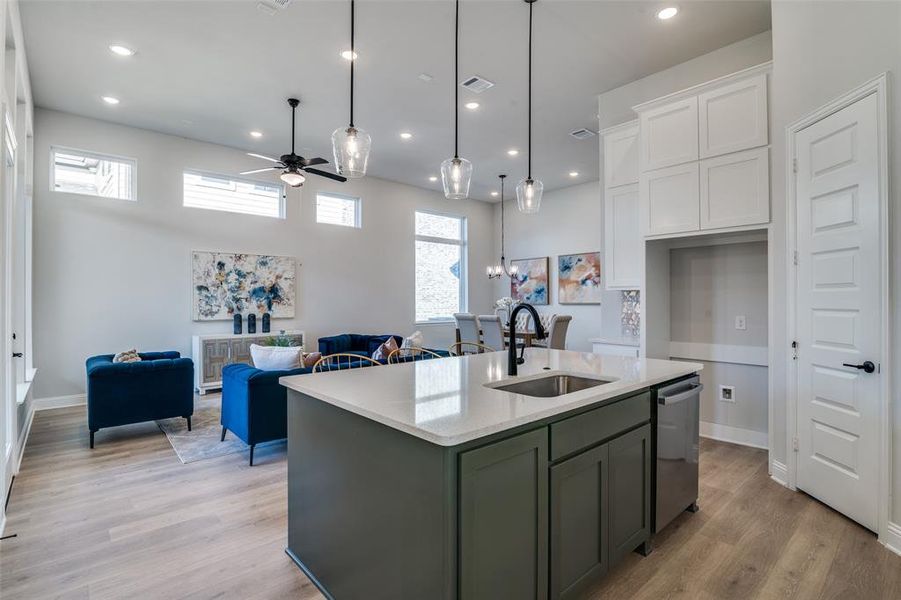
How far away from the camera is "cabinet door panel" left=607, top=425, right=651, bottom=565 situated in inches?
80.0

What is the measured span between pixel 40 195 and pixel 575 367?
6.26 m

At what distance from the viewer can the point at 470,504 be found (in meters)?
1.42

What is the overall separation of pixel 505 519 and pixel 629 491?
917mm

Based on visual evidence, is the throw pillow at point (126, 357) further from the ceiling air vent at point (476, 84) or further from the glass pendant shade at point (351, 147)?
the ceiling air vent at point (476, 84)

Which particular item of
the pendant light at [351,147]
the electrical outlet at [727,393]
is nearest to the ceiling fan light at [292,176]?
the pendant light at [351,147]

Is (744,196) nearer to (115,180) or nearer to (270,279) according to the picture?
(270,279)

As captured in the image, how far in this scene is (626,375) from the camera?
7.86 feet

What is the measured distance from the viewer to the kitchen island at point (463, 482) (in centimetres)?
144

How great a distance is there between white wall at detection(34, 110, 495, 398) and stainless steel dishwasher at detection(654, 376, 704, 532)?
5.97 m

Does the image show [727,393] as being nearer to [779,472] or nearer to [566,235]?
[779,472]

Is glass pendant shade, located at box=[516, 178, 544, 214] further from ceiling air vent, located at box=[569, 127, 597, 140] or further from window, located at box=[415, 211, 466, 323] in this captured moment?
window, located at box=[415, 211, 466, 323]

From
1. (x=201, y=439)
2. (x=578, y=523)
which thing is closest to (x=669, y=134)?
(x=578, y=523)

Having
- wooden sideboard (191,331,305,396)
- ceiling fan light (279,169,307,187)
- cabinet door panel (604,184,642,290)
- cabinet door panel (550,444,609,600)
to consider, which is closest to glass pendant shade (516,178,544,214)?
cabinet door panel (604,184,642,290)

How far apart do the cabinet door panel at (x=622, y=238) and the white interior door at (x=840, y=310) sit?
4.74 ft
